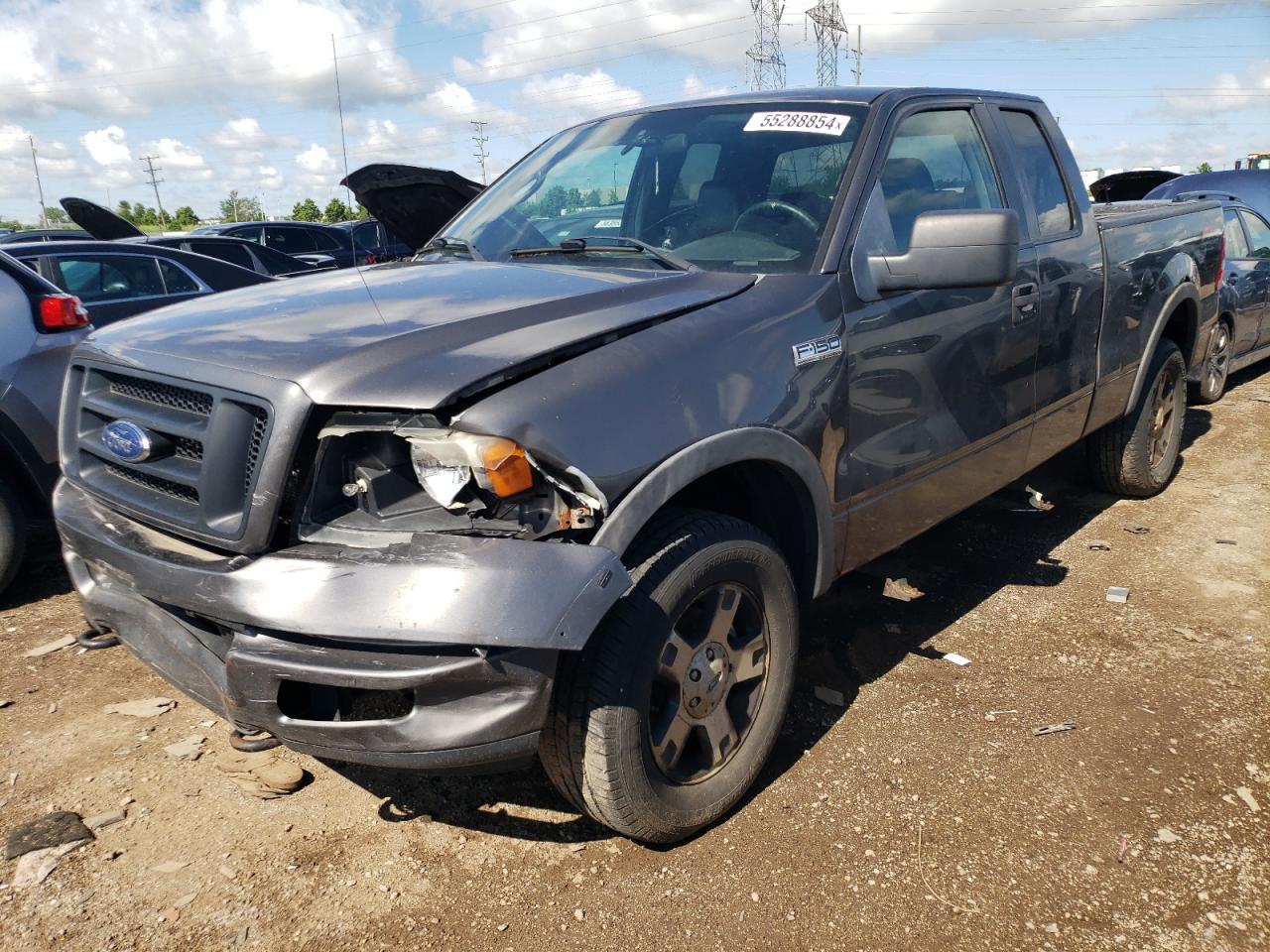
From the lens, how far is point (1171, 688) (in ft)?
11.2

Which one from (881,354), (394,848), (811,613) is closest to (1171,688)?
(811,613)

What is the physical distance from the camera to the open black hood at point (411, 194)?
14.6ft

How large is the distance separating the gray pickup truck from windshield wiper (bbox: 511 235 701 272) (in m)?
0.02

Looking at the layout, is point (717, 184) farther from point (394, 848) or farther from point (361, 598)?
point (394, 848)

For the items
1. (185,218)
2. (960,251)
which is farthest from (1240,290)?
(185,218)

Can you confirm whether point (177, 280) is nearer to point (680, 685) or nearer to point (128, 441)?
point (128, 441)

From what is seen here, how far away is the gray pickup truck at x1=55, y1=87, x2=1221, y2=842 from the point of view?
2.04 meters

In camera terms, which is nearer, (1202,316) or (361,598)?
(361,598)

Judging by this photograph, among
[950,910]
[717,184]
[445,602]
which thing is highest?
[717,184]

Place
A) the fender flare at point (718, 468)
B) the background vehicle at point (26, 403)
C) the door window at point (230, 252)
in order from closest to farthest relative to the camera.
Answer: the fender flare at point (718, 468) < the background vehicle at point (26, 403) < the door window at point (230, 252)

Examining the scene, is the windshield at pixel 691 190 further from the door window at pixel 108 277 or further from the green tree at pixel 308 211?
the green tree at pixel 308 211

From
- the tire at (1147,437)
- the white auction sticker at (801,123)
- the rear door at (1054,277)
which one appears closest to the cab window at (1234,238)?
the tire at (1147,437)

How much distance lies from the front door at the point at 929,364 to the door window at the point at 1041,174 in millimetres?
254

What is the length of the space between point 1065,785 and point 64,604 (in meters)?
4.09
